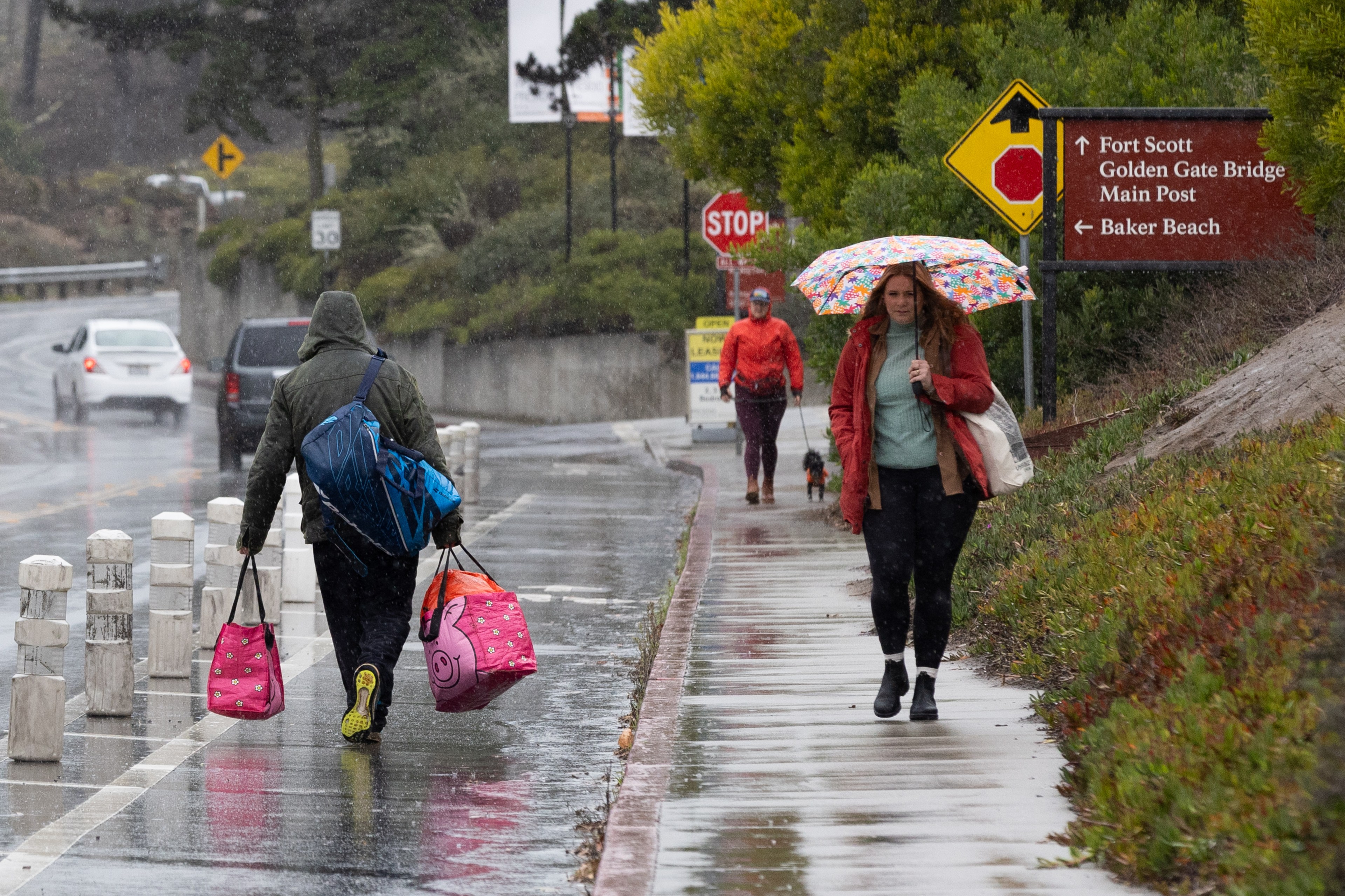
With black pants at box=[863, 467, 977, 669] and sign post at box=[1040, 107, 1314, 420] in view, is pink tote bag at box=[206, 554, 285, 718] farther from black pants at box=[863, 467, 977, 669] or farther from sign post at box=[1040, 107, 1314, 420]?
sign post at box=[1040, 107, 1314, 420]

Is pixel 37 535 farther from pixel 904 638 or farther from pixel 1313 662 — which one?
pixel 1313 662

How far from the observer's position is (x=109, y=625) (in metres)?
7.57

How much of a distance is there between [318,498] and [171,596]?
1.78 metres

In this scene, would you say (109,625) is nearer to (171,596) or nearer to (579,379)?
(171,596)

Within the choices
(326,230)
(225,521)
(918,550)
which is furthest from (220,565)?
(326,230)

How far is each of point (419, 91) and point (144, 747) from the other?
39.4 m

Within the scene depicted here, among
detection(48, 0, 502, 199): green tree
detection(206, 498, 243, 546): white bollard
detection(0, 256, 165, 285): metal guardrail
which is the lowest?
detection(206, 498, 243, 546): white bollard

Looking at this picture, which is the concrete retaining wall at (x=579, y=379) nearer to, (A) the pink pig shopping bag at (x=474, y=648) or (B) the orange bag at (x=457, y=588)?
(B) the orange bag at (x=457, y=588)

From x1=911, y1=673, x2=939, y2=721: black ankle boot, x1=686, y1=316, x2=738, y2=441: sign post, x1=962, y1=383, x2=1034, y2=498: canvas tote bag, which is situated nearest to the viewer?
x1=962, y1=383, x2=1034, y2=498: canvas tote bag

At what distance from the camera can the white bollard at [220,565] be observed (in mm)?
8984

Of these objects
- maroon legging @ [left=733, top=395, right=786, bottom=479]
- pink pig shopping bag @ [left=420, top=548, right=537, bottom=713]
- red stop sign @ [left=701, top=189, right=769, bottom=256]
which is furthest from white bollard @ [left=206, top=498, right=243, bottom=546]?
red stop sign @ [left=701, top=189, right=769, bottom=256]

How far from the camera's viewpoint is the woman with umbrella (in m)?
6.73

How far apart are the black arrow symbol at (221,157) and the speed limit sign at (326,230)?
14.7m

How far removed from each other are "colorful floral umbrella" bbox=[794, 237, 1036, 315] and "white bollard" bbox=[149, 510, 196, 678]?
3164mm
